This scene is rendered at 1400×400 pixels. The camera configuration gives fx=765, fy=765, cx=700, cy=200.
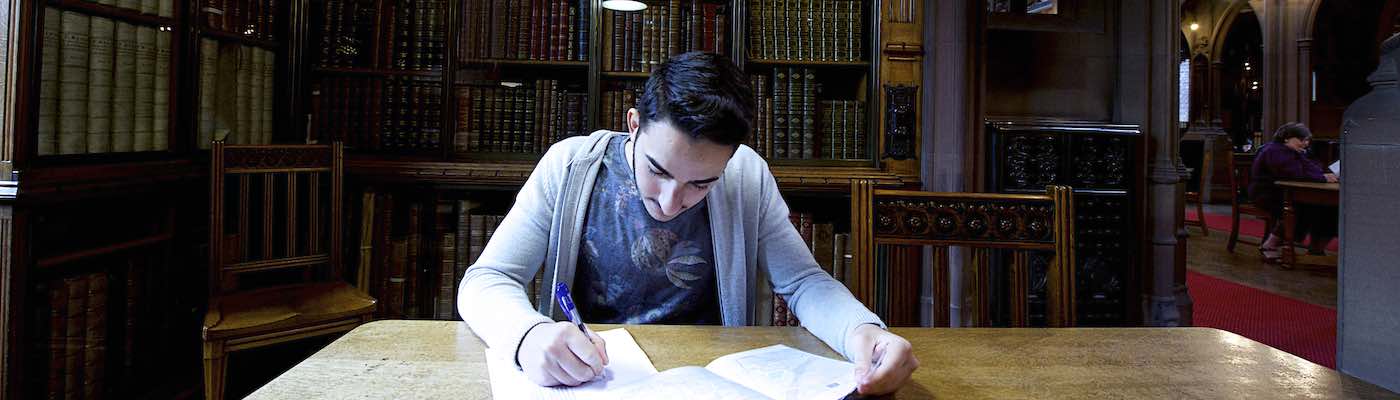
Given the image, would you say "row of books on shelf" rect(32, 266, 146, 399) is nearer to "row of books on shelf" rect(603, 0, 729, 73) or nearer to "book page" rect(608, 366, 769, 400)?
"row of books on shelf" rect(603, 0, 729, 73)

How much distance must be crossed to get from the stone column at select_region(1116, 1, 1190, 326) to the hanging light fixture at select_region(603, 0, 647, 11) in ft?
Result: 6.99

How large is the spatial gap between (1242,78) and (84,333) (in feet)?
44.2

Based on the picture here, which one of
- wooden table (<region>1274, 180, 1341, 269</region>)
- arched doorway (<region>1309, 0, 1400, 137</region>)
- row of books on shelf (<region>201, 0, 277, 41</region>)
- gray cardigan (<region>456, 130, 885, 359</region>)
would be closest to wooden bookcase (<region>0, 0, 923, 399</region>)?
row of books on shelf (<region>201, 0, 277, 41</region>)

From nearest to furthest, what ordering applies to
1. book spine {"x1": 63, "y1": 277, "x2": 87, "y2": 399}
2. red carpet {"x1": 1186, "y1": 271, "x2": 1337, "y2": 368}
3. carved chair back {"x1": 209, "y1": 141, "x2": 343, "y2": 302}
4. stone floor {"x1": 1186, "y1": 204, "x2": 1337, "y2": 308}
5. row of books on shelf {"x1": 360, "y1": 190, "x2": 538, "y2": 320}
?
book spine {"x1": 63, "y1": 277, "x2": 87, "y2": 399}
carved chair back {"x1": 209, "y1": 141, "x2": 343, "y2": 302}
row of books on shelf {"x1": 360, "y1": 190, "x2": 538, "y2": 320}
red carpet {"x1": 1186, "y1": 271, "x2": 1337, "y2": 368}
stone floor {"x1": 1186, "y1": 204, "x2": 1337, "y2": 308}

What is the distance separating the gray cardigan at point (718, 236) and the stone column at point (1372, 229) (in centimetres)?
73

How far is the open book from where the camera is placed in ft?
2.69

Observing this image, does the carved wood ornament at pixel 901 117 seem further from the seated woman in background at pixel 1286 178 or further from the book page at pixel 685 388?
the seated woman in background at pixel 1286 178

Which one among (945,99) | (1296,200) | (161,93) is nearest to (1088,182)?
(945,99)

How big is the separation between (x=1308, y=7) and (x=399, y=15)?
971cm

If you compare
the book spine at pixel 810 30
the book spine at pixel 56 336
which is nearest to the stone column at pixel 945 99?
the book spine at pixel 810 30

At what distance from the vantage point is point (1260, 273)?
4.86 meters

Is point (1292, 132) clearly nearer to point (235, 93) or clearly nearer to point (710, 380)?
point (710, 380)

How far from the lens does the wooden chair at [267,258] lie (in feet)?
6.60

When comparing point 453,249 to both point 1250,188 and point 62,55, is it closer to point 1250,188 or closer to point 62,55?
point 62,55
